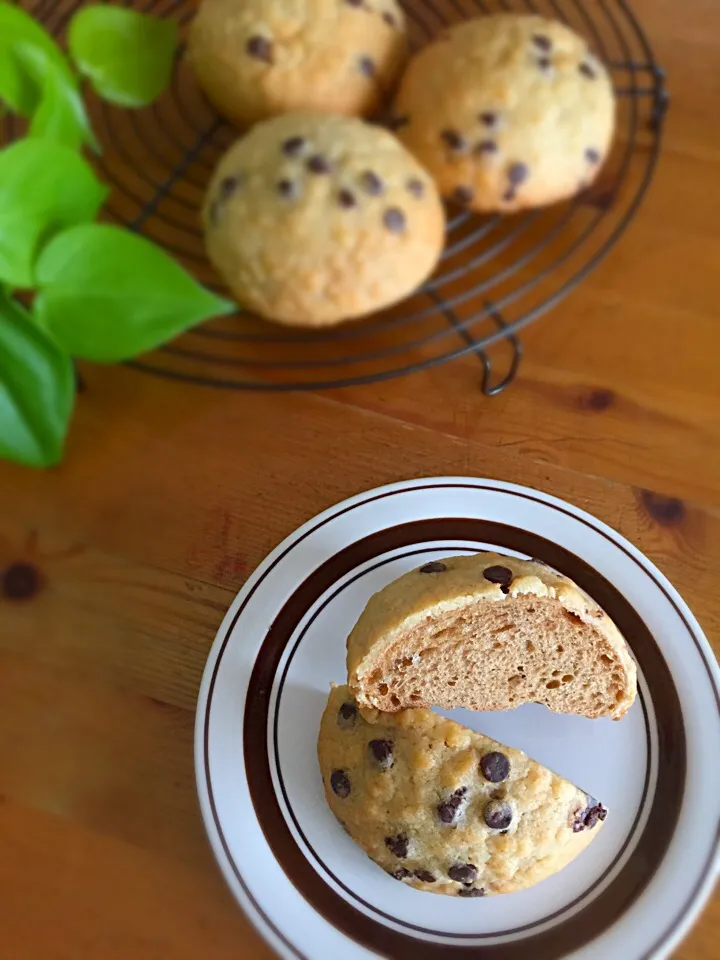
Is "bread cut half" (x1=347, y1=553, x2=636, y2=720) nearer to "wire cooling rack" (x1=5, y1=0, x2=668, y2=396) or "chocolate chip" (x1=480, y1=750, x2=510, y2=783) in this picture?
"chocolate chip" (x1=480, y1=750, x2=510, y2=783)

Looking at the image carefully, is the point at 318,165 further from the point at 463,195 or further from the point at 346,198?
the point at 463,195

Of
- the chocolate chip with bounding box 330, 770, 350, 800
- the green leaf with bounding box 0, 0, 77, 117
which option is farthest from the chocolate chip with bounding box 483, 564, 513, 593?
the green leaf with bounding box 0, 0, 77, 117

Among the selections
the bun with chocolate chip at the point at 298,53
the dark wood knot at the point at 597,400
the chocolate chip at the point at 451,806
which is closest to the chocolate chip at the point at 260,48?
the bun with chocolate chip at the point at 298,53

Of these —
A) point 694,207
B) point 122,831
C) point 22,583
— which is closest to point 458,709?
point 122,831

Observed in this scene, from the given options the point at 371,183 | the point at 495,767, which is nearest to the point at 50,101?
the point at 371,183

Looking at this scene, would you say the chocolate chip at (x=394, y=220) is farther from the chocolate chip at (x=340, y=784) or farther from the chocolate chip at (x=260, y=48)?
the chocolate chip at (x=340, y=784)

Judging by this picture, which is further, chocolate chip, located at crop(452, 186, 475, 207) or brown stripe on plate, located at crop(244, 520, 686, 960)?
chocolate chip, located at crop(452, 186, 475, 207)
